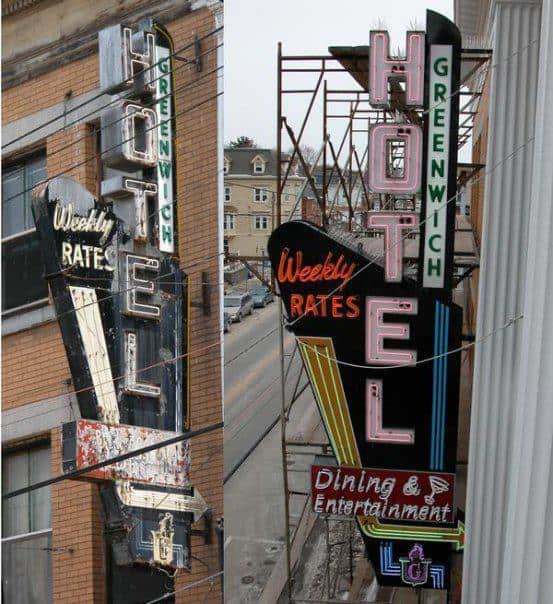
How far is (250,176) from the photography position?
6008 millimetres

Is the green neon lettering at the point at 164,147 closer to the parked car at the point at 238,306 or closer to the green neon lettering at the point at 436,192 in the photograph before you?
the parked car at the point at 238,306

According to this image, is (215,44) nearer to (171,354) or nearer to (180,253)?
(180,253)

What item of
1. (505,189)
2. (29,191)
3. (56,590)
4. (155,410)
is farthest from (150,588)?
(505,189)

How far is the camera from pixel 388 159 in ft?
18.2

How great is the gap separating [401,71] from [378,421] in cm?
220

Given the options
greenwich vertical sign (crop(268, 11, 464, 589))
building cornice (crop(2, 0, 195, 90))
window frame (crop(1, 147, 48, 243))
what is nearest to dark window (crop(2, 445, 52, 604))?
window frame (crop(1, 147, 48, 243))

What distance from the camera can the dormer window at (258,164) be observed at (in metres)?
5.95

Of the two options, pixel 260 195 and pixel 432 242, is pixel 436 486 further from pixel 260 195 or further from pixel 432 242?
pixel 260 195

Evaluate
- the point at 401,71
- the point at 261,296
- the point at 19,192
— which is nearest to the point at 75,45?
the point at 19,192

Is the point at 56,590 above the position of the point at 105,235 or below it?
below

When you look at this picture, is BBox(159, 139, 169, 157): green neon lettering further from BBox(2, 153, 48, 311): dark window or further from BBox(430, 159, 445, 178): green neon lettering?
BBox(430, 159, 445, 178): green neon lettering

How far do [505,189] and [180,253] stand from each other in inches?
86.0

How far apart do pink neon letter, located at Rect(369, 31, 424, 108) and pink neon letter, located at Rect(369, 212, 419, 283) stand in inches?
26.0

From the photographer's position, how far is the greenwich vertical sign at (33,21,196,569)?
6191 mm
